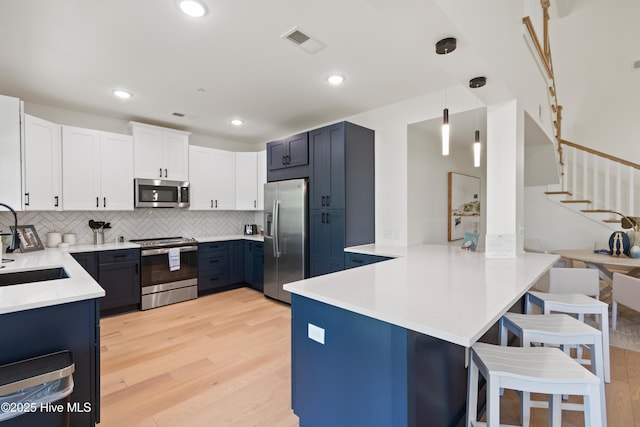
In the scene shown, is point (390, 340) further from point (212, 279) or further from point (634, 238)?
point (634, 238)

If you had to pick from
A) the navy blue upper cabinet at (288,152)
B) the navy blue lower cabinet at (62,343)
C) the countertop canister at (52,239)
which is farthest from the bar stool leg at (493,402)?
the countertop canister at (52,239)

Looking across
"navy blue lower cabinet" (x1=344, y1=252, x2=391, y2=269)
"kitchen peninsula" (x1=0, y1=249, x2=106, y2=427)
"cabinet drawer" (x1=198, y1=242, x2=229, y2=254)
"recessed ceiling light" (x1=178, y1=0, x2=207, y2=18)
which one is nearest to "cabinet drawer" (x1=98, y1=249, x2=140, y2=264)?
"cabinet drawer" (x1=198, y1=242, x2=229, y2=254)

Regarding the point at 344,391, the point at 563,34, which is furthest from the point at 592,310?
the point at 563,34

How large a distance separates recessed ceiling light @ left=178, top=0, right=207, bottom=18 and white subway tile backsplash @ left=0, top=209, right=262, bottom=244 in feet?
11.0

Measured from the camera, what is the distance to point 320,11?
1.97 meters

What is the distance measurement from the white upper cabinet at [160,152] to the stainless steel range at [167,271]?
1.01m

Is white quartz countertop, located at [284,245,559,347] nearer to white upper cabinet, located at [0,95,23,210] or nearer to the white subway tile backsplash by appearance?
white upper cabinet, located at [0,95,23,210]

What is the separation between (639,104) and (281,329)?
21.7 ft

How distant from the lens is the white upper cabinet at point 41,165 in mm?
3158

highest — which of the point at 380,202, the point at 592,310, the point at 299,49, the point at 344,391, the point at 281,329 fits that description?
the point at 299,49

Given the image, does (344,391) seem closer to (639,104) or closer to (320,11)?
(320,11)

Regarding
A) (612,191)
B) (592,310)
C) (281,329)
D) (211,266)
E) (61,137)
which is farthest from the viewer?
(612,191)

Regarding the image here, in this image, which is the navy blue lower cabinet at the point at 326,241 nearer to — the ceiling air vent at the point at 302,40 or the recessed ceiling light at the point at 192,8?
the ceiling air vent at the point at 302,40

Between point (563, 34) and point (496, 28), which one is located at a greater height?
point (563, 34)
